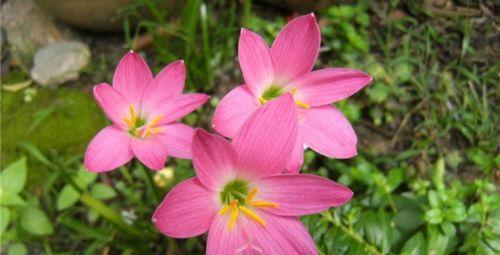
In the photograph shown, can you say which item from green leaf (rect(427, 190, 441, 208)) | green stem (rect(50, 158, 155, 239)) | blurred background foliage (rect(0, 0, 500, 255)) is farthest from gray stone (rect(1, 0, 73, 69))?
green leaf (rect(427, 190, 441, 208))

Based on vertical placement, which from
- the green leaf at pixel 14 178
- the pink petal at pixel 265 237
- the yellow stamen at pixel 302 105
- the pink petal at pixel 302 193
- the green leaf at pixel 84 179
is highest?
the yellow stamen at pixel 302 105

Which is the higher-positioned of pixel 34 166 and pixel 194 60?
pixel 194 60

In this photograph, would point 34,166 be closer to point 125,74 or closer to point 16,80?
point 16,80

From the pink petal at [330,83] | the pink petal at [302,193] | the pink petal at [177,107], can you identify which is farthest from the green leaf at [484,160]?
the pink petal at [177,107]

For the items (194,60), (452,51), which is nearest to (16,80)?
(194,60)

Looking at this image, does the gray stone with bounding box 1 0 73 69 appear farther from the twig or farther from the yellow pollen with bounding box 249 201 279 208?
the yellow pollen with bounding box 249 201 279 208

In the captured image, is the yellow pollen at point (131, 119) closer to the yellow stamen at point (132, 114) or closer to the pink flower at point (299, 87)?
the yellow stamen at point (132, 114)

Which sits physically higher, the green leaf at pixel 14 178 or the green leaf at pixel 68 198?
the green leaf at pixel 14 178
